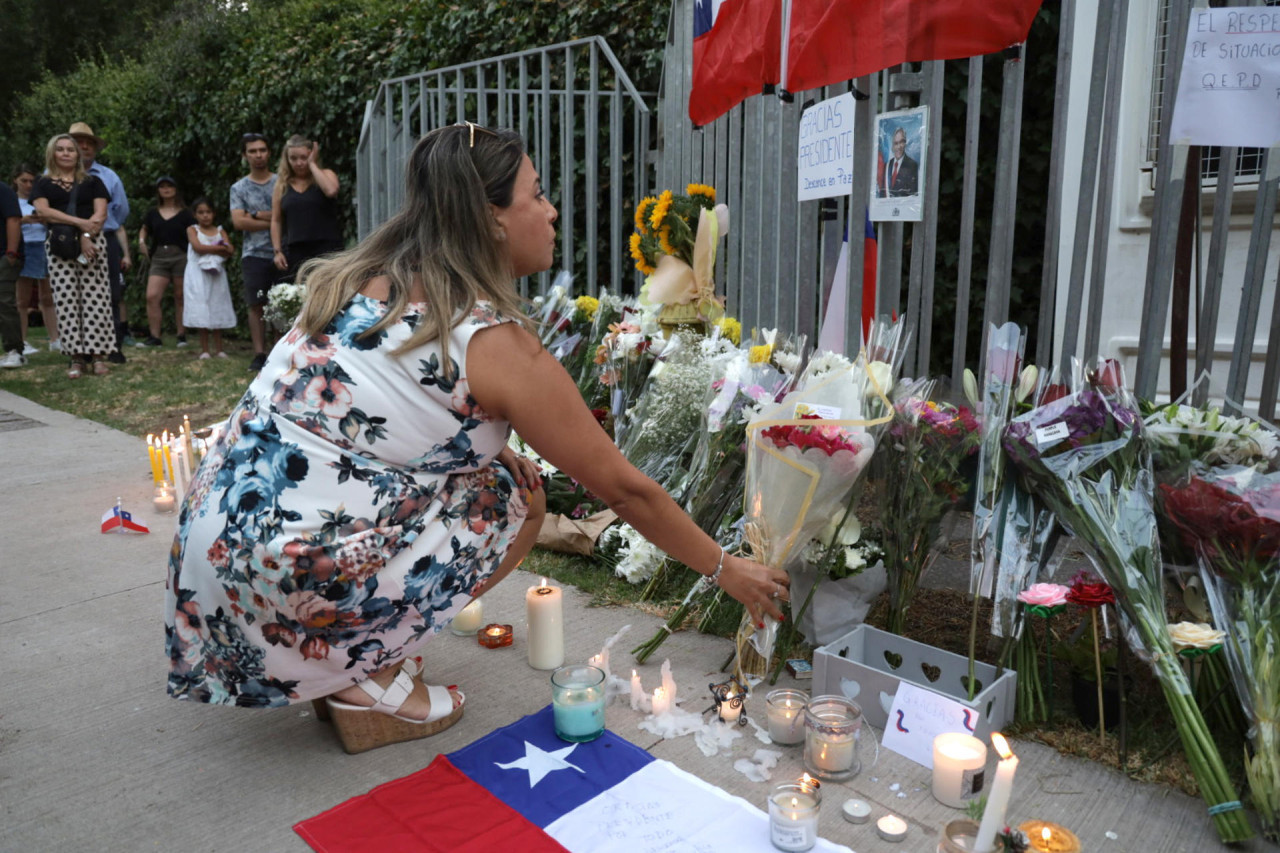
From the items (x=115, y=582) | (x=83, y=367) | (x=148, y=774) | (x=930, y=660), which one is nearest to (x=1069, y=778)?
(x=930, y=660)

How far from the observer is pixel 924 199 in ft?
9.71

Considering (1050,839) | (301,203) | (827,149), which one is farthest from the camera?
(301,203)

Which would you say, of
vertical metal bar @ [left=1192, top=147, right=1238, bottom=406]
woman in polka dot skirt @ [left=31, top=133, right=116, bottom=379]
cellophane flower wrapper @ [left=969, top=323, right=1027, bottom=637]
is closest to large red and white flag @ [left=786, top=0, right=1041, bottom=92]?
vertical metal bar @ [left=1192, top=147, right=1238, bottom=406]

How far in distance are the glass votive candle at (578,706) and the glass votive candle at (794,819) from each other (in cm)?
53

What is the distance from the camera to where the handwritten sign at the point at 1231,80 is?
2.24 meters

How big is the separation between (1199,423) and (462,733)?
72.4 inches

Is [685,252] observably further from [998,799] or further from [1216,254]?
[998,799]

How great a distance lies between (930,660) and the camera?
2.35m

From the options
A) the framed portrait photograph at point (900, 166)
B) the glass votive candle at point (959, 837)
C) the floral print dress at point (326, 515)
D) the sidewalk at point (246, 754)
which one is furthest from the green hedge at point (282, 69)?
the glass votive candle at point (959, 837)

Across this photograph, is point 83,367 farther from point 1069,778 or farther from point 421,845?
point 1069,778

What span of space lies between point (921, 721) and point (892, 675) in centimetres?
13

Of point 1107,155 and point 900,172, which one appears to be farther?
point 900,172

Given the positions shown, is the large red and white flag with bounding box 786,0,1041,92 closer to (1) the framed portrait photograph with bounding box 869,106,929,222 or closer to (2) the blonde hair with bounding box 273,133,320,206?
(1) the framed portrait photograph with bounding box 869,106,929,222

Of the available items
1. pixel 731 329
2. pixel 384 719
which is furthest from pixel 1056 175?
pixel 384 719
